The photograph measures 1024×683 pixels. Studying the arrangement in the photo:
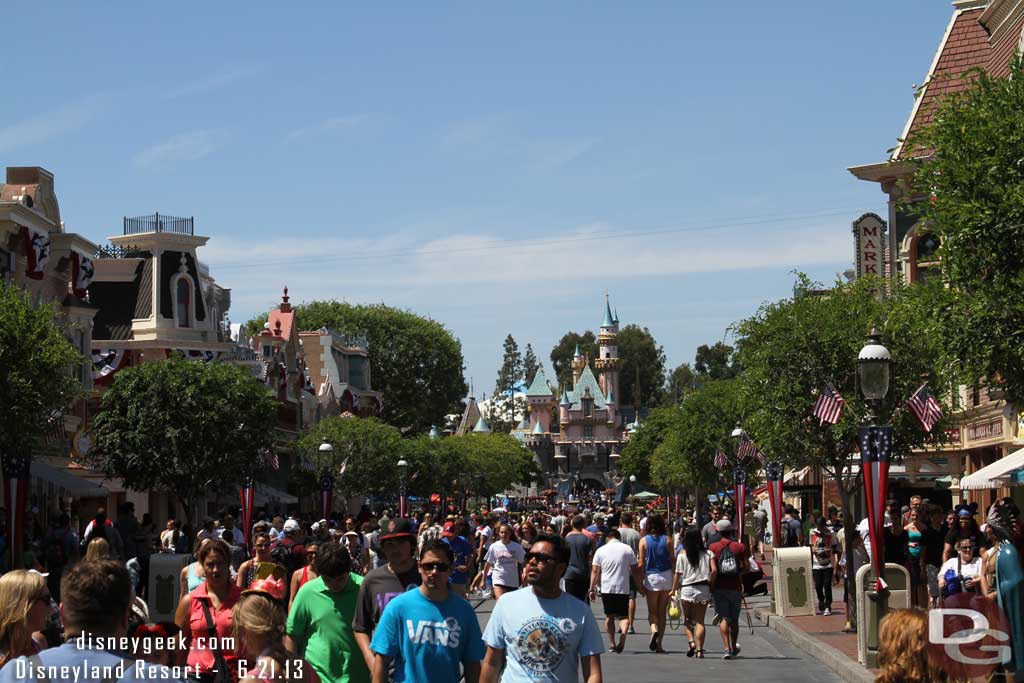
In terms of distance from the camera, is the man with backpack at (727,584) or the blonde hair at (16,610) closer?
the blonde hair at (16,610)

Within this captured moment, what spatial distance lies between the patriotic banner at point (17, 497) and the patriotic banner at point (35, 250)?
53.1ft

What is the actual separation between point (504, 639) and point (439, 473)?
78.1m

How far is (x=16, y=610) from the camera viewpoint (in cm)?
690

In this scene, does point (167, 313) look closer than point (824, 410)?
No

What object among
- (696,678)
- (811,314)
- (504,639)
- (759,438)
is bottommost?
(696,678)

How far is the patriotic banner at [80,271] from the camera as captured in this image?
46562mm

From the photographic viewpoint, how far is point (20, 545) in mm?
25203

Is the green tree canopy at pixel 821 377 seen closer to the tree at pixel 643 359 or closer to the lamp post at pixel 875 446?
the lamp post at pixel 875 446

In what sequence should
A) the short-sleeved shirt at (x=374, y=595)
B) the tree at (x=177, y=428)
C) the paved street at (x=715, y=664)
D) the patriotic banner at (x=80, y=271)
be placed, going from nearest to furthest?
the short-sleeved shirt at (x=374, y=595)
the paved street at (x=715, y=664)
the tree at (x=177, y=428)
the patriotic banner at (x=80, y=271)

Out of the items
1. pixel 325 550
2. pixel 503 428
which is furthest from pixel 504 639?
pixel 503 428

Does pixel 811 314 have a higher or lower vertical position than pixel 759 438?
higher

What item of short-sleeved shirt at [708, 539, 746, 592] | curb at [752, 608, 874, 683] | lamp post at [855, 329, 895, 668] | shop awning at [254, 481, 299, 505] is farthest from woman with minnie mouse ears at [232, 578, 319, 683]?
shop awning at [254, 481, 299, 505]

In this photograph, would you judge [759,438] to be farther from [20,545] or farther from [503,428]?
[503,428]

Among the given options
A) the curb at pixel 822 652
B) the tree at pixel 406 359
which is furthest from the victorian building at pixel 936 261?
the tree at pixel 406 359
